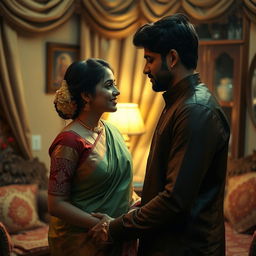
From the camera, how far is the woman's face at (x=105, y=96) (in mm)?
2207

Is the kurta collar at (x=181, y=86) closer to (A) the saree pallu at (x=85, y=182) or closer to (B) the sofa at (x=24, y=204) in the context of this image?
(A) the saree pallu at (x=85, y=182)

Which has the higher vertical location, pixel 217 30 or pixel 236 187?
pixel 217 30

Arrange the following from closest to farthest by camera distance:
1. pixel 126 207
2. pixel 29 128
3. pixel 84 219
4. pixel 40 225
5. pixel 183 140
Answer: pixel 183 140 → pixel 84 219 → pixel 126 207 → pixel 40 225 → pixel 29 128

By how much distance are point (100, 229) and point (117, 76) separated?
7.72ft

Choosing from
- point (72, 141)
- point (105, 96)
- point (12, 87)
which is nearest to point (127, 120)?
point (12, 87)

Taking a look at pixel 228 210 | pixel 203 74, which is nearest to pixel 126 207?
pixel 228 210

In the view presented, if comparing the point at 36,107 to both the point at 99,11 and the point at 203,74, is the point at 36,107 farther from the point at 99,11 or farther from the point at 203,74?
the point at 203,74

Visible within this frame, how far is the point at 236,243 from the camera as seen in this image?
10.6ft

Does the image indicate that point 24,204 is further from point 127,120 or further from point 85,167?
point 85,167

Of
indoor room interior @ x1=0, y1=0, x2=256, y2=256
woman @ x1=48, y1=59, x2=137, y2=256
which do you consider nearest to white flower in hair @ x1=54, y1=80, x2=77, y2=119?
woman @ x1=48, y1=59, x2=137, y2=256

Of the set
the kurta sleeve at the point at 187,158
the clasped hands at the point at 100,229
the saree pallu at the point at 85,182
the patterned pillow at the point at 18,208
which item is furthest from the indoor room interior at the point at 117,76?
the kurta sleeve at the point at 187,158

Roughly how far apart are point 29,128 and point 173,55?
7.43ft

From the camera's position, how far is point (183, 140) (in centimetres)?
147

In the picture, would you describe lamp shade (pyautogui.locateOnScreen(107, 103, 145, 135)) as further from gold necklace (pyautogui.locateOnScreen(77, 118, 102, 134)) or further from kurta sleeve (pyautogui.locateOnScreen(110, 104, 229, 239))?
kurta sleeve (pyautogui.locateOnScreen(110, 104, 229, 239))
